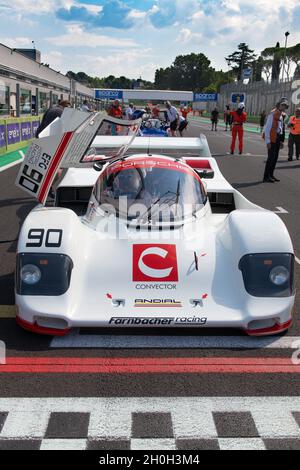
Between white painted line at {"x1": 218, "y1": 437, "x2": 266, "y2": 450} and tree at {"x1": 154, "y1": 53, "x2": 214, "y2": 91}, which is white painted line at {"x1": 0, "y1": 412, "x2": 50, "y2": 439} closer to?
white painted line at {"x1": 218, "y1": 437, "x2": 266, "y2": 450}

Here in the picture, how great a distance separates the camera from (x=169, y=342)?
3.53 meters

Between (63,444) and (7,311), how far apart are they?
1867 millimetres

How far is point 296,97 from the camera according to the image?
1540 inches

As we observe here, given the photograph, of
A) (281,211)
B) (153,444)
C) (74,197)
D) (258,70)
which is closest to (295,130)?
(281,211)

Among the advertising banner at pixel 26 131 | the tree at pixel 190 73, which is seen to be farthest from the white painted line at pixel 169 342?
the tree at pixel 190 73

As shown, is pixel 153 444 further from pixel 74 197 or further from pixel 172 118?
pixel 172 118

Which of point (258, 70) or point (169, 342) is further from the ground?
point (258, 70)

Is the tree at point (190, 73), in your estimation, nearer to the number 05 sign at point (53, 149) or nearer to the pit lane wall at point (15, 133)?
the pit lane wall at point (15, 133)

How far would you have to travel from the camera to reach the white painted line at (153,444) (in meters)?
2.41

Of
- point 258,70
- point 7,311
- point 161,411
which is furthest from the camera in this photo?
point 258,70

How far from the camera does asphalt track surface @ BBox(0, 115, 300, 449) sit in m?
2.50

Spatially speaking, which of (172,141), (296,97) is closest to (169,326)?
(172,141)
